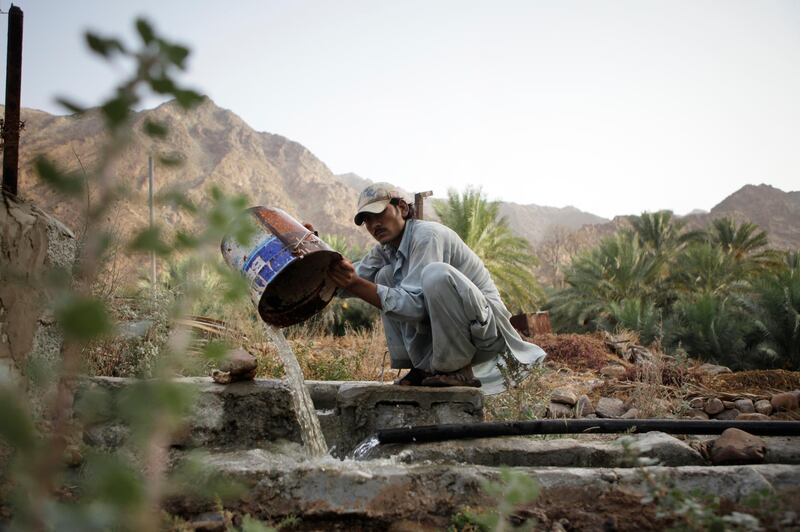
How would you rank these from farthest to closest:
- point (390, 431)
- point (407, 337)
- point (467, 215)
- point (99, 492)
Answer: point (467, 215)
point (407, 337)
point (390, 431)
point (99, 492)

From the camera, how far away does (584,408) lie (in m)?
4.70

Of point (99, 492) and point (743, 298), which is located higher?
point (99, 492)

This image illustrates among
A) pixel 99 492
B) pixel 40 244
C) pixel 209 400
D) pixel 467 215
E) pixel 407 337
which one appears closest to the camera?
pixel 99 492

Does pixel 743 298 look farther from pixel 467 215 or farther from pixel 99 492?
pixel 99 492

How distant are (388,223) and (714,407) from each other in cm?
343

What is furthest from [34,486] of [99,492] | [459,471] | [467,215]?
[467,215]

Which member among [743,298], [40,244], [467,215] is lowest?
[743,298]

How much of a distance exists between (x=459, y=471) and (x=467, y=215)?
17.2m

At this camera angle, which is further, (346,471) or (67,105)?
(346,471)

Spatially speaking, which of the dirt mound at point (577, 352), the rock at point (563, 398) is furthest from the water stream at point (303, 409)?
the dirt mound at point (577, 352)

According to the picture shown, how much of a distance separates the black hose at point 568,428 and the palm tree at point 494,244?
15522mm

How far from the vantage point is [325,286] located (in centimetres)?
324

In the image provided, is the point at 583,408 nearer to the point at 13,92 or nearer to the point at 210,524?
the point at 210,524

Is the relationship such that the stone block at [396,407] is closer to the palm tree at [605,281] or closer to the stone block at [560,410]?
the stone block at [560,410]
